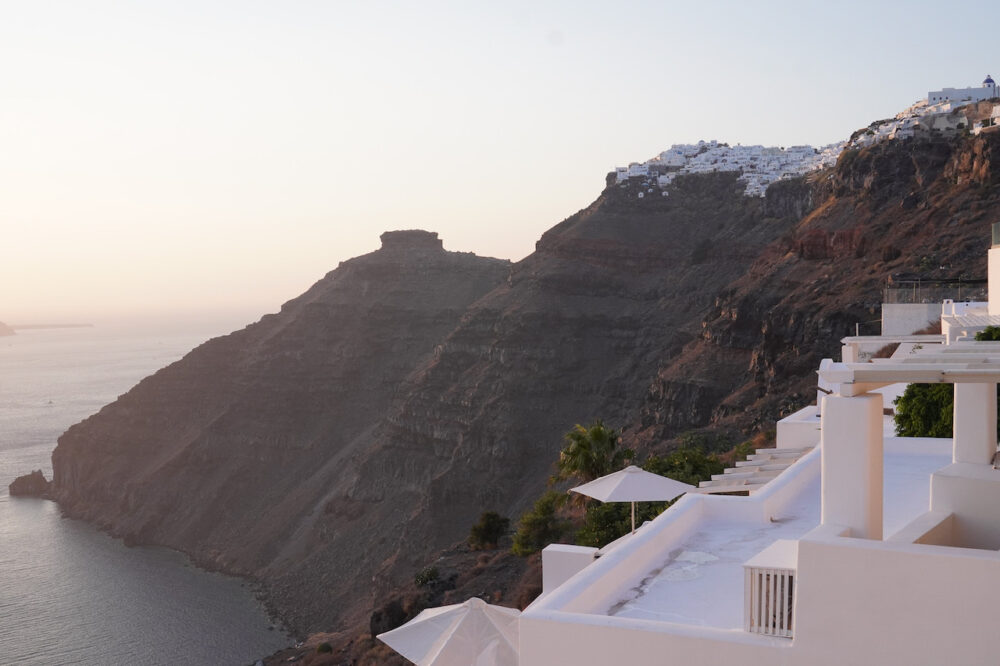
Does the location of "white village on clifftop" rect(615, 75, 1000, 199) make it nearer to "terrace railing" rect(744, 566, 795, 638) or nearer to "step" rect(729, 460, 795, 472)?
"step" rect(729, 460, 795, 472)

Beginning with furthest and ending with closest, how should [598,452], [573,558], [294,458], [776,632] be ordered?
[294,458], [598,452], [573,558], [776,632]

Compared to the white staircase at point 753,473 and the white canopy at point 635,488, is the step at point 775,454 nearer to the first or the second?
the white staircase at point 753,473

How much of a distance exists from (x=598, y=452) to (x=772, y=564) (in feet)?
60.1

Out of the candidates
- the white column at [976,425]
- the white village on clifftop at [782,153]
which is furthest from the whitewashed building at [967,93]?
the white column at [976,425]

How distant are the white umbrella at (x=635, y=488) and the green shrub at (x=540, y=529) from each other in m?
16.7

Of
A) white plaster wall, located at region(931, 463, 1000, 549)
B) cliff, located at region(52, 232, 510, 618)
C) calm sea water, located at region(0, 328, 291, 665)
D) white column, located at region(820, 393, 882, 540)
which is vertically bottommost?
calm sea water, located at region(0, 328, 291, 665)

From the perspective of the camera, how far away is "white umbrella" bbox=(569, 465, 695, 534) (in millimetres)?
14234

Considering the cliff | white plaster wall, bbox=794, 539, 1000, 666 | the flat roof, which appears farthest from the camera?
the cliff

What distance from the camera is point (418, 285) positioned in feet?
322

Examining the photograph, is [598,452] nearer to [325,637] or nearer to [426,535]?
[325,637]

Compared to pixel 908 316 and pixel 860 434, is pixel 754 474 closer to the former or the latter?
pixel 860 434

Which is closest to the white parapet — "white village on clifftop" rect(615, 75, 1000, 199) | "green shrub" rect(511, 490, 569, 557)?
"green shrub" rect(511, 490, 569, 557)

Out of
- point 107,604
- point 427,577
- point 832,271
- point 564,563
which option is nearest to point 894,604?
point 564,563

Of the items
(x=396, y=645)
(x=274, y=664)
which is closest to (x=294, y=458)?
(x=274, y=664)
